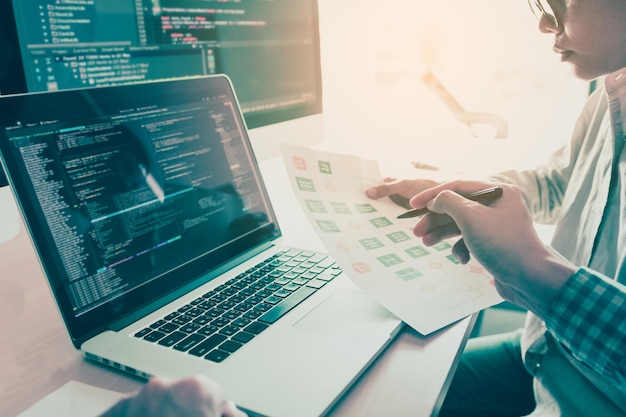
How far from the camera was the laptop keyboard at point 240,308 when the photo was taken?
1.73 feet

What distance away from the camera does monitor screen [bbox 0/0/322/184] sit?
0.62 meters

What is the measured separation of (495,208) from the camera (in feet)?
1.98

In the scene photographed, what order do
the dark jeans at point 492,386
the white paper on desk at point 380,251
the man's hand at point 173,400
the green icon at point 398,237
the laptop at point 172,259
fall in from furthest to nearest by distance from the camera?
the dark jeans at point 492,386, the green icon at point 398,237, the white paper on desk at point 380,251, the laptop at point 172,259, the man's hand at point 173,400

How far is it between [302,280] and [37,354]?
0.31 meters

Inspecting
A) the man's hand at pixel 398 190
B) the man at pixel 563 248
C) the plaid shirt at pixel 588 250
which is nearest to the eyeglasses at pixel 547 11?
the man at pixel 563 248

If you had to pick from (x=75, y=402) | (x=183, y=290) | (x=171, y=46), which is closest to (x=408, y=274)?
(x=183, y=290)

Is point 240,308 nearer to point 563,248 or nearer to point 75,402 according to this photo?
point 75,402

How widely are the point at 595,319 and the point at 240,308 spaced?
0.38 m

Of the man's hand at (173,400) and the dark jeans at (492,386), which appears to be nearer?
the man's hand at (173,400)

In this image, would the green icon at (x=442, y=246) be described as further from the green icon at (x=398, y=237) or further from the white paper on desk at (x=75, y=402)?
the white paper on desk at (x=75, y=402)

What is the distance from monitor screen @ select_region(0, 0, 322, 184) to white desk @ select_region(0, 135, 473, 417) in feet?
0.55

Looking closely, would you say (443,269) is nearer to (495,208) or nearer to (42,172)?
(495,208)

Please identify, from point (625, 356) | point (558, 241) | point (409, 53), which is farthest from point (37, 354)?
point (409, 53)

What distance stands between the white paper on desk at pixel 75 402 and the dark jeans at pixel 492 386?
0.58 m
